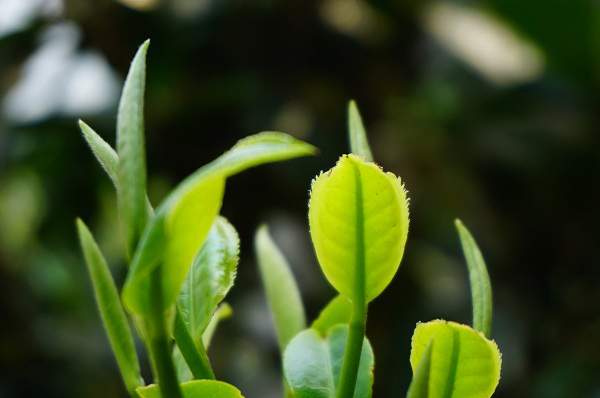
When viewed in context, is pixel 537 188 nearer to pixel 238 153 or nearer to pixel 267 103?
pixel 267 103

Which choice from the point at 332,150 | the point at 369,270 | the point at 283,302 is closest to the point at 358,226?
the point at 369,270

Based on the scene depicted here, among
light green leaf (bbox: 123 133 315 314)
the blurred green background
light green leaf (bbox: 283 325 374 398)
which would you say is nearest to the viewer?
light green leaf (bbox: 123 133 315 314)

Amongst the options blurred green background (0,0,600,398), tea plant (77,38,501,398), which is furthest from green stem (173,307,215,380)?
blurred green background (0,0,600,398)

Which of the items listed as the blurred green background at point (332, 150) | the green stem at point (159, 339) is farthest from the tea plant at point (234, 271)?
the blurred green background at point (332, 150)

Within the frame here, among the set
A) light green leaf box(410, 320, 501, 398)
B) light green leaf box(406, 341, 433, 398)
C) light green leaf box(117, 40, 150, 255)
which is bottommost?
light green leaf box(410, 320, 501, 398)

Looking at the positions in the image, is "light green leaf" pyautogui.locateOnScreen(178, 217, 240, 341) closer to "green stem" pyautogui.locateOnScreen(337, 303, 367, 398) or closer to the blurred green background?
"green stem" pyautogui.locateOnScreen(337, 303, 367, 398)

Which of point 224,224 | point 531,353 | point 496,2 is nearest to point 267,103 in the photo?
point 496,2
